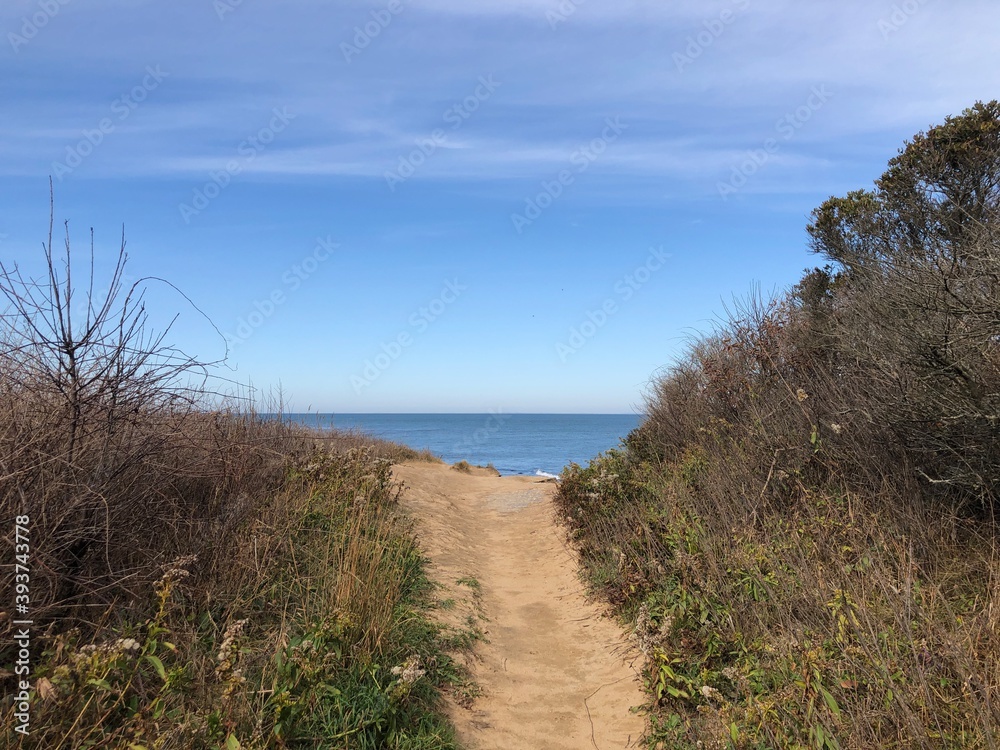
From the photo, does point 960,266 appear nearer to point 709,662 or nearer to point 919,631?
point 919,631

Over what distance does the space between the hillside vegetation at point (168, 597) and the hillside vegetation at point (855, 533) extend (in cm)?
224

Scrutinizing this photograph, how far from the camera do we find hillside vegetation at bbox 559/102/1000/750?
139 inches

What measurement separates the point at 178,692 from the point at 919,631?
459cm

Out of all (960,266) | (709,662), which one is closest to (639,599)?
(709,662)

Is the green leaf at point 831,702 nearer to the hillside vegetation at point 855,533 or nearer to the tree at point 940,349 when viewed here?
the hillside vegetation at point 855,533

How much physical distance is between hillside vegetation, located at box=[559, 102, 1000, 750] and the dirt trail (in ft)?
1.27

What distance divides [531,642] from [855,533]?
11.3 ft

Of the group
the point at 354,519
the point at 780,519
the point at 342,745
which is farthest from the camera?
the point at 354,519

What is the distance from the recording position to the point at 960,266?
4.91 m

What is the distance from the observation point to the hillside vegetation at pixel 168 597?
3320 millimetres

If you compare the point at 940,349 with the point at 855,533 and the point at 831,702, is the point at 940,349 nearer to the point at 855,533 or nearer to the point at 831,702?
the point at 855,533

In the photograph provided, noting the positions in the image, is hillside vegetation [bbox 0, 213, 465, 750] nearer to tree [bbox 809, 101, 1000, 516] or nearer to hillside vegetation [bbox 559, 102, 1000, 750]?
hillside vegetation [bbox 559, 102, 1000, 750]

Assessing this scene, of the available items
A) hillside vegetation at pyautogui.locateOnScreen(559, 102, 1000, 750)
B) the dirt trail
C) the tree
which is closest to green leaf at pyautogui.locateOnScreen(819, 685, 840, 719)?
hillside vegetation at pyautogui.locateOnScreen(559, 102, 1000, 750)

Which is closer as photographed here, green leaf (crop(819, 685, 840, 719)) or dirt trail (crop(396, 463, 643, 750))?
green leaf (crop(819, 685, 840, 719))
